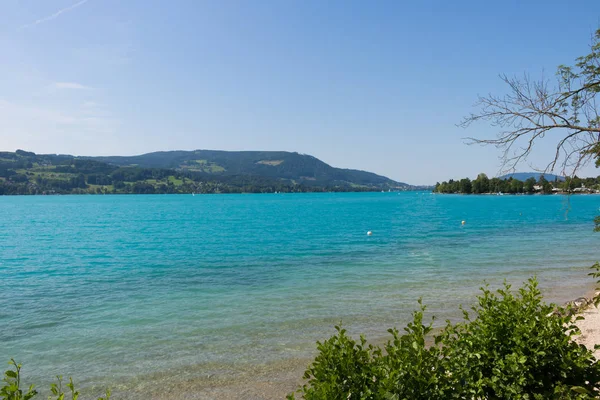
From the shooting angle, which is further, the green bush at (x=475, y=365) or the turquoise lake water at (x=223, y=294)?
the turquoise lake water at (x=223, y=294)

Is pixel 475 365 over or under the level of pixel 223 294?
over

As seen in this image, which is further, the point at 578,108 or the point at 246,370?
the point at 246,370

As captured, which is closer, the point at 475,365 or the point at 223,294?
the point at 475,365

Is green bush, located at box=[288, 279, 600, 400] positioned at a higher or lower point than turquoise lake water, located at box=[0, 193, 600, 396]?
higher

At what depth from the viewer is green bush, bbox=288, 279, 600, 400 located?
421 centimetres

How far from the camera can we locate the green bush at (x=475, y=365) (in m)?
4.21

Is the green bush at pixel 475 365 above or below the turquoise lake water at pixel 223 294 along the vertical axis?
above

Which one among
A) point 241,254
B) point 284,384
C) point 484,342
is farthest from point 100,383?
point 241,254

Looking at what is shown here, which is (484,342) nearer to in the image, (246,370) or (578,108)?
(578,108)

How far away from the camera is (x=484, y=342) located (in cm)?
504

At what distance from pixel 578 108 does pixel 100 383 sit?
40.5ft

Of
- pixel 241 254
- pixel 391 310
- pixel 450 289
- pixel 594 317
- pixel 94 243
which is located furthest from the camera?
pixel 94 243

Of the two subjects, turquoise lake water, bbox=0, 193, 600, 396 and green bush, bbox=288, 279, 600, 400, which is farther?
turquoise lake water, bbox=0, 193, 600, 396

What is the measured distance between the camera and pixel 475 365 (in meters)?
4.98
